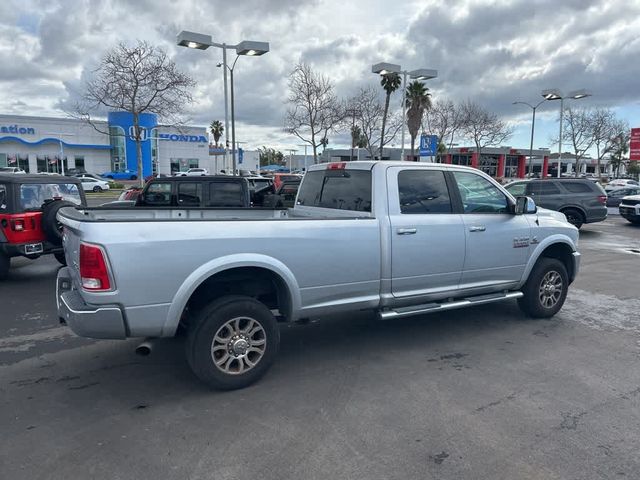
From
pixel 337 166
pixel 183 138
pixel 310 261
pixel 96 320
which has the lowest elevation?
pixel 96 320

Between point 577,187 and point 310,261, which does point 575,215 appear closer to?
point 577,187

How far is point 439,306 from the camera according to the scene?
494cm

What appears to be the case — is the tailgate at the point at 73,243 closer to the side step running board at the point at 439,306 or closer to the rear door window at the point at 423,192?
the side step running board at the point at 439,306

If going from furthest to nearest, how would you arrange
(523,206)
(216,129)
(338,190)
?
(216,129) < (523,206) < (338,190)

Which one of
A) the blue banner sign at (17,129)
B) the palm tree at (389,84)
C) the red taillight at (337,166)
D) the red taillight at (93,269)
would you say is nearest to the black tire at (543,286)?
the red taillight at (337,166)

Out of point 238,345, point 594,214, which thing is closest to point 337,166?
point 238,345

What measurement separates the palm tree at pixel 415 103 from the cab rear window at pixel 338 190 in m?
32.6

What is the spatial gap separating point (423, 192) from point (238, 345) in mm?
2496

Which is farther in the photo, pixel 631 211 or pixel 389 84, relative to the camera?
pixel 389 84

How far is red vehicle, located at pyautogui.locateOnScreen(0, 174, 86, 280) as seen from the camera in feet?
24.8

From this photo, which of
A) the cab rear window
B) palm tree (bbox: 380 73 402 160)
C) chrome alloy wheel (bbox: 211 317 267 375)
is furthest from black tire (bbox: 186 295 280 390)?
palm tree (bbox: 380 73 402 160)

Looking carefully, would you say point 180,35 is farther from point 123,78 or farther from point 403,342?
point 403,342

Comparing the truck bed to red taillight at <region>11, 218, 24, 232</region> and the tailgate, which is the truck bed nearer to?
the tailgate

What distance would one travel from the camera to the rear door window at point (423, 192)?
477 centimetres
